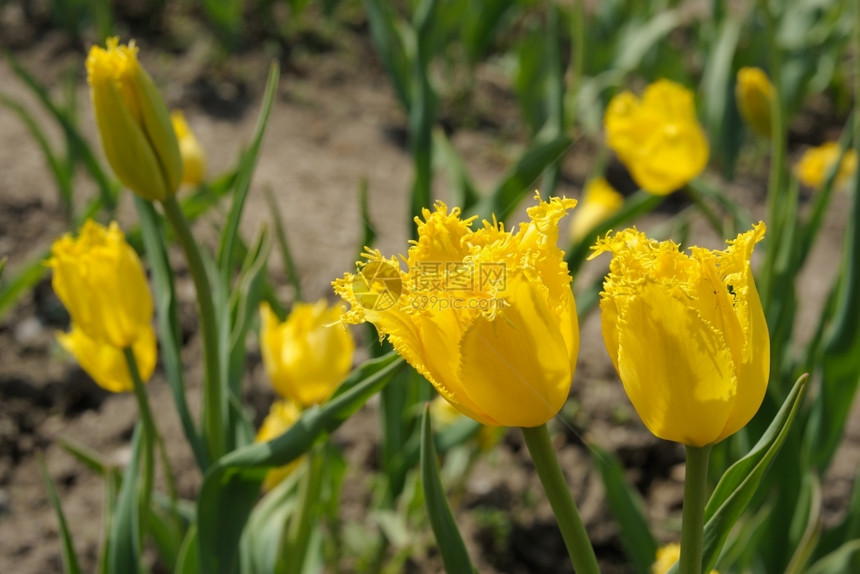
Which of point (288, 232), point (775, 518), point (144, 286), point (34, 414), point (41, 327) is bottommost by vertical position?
point (775, 518)

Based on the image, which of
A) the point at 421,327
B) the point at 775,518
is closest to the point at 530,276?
the point at 421,327

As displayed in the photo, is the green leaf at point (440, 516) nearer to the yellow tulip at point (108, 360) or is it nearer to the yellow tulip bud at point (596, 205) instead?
the yellow tulip at point (108, 360)

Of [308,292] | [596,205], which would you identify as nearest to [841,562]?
[596,205]

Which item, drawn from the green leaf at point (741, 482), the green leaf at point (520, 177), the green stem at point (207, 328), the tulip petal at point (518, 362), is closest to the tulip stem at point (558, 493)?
the tulip petal at point (518, 362)

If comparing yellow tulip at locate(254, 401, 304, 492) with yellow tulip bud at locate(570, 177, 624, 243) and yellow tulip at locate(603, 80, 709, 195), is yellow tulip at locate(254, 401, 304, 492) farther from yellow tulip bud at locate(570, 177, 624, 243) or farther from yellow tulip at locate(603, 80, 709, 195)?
yellow tulip bud at locate(570, 177, 624, 243)

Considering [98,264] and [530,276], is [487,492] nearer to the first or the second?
[98,264]

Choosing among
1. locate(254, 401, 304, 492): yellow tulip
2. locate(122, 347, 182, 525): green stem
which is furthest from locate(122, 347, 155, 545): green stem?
locate(254, 401, 304, 492): yellow tulip
